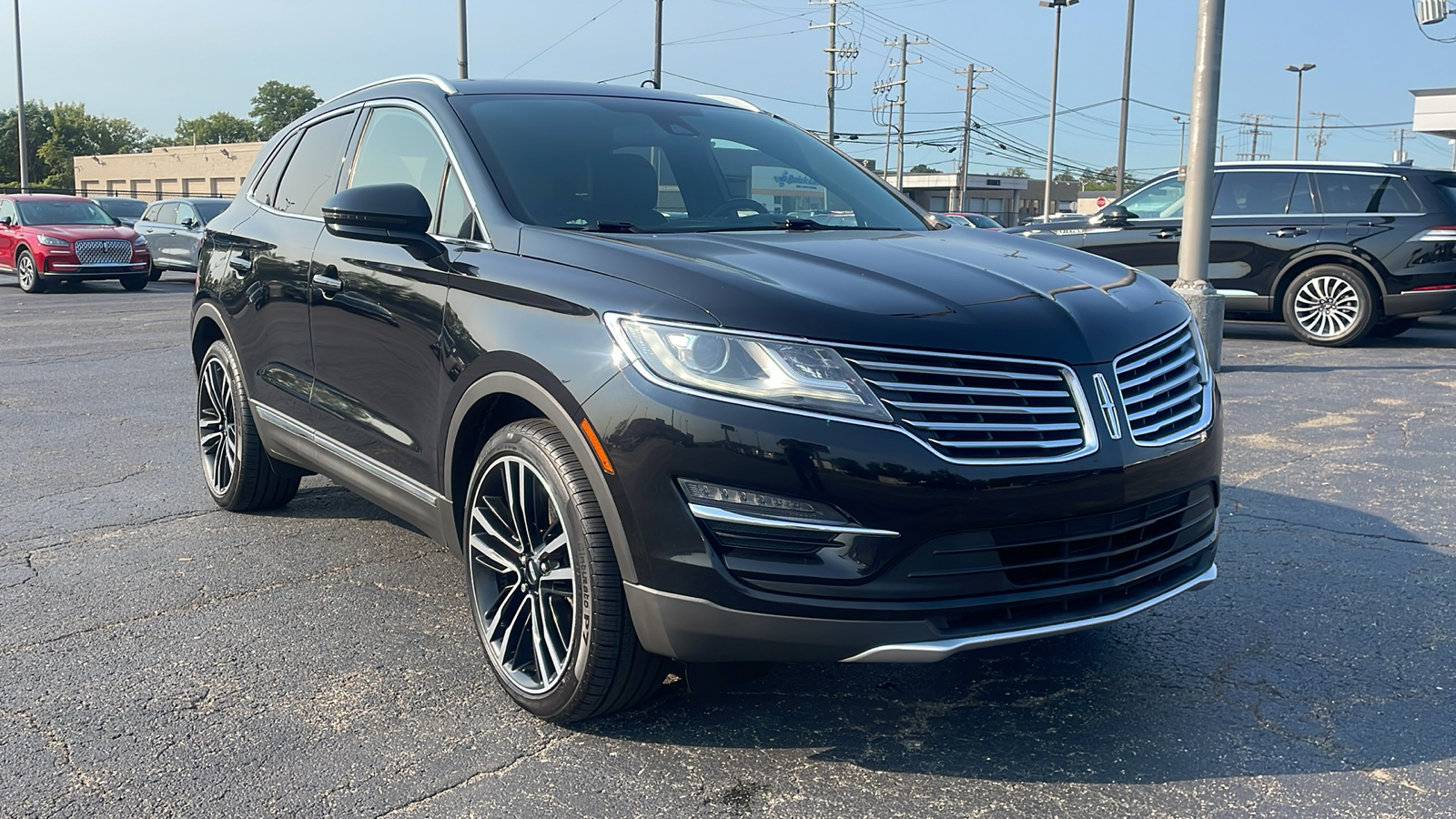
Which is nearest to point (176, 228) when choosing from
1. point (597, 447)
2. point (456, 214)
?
point (456, 214)

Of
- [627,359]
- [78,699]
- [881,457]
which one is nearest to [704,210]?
[627,359]

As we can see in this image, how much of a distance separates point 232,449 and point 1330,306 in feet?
34.4

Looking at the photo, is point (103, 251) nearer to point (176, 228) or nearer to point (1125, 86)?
point (176, 228)

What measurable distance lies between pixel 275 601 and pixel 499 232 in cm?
168

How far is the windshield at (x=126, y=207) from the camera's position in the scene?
91.5 feet

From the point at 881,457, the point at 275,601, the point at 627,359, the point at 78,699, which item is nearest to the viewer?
the point at 881,457

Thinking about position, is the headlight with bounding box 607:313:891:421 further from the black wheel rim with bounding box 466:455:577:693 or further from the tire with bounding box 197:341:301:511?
the tire with bounding box 197:341:301:511

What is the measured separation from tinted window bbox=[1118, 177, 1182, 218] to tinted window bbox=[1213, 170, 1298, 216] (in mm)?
391

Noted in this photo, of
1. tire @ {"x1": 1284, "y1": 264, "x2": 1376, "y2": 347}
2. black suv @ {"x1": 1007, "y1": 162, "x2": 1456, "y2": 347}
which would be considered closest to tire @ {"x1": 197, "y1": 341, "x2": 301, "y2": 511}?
black suv @ {"x1": 1007, "y1": 162, "x2": 1456, "y2": 347}

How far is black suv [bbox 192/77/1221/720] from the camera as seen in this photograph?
2.77 m

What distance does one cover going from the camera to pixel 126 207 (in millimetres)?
28219

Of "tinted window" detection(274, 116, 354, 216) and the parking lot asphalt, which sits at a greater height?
"tinted window" detection(274, 116, 354, 216)

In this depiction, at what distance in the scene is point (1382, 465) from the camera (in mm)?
6551

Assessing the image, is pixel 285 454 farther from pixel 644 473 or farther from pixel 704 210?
pixel 644 473
